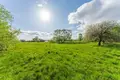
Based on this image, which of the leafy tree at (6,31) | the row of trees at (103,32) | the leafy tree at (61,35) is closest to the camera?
the leafy tree at (6,31)

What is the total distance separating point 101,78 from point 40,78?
5362 millimetres

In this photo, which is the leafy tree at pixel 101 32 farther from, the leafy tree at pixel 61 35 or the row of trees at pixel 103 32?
the leafy tree at pixel 61 35

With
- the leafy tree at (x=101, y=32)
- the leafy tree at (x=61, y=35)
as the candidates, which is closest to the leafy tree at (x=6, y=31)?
the leafy tree at (x=101, y=32)

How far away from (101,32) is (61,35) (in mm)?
37972

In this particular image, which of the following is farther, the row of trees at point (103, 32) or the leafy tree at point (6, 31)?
the row of trees at point (103, 32)

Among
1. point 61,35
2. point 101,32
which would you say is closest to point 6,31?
point 101,32

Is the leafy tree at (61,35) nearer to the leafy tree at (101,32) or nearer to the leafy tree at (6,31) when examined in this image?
the leafy tree at (101,32)

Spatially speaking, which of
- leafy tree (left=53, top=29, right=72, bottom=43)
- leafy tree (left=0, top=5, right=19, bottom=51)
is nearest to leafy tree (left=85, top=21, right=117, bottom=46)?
leafy tree (left=0, top=5, right=19, bottom=51)

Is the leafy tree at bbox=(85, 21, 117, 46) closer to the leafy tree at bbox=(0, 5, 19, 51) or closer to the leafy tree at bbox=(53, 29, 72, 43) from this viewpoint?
the leafy tree at bbox=(0, 5, 19, 51)

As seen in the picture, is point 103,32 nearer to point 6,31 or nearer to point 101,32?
point 101,32

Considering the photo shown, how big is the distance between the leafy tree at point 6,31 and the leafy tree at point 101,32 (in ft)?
88.3

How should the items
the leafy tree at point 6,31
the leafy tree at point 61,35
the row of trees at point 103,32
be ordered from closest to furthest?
the leafy tree at point 6,31 → the row of trees at point 103,32 → the leafy tree at point 61,35

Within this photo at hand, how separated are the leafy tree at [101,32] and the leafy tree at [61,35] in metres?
32.8

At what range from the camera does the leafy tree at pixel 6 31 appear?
63.6 ft
